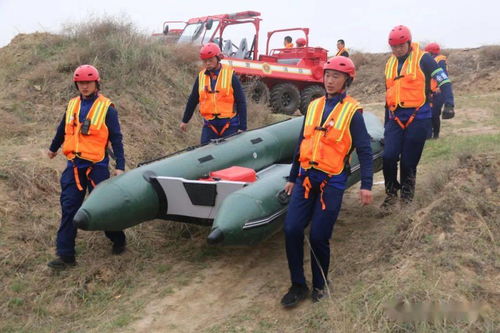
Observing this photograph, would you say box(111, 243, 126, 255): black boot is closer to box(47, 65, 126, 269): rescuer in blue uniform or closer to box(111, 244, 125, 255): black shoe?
box(111, 244, 125, 255): black shoe

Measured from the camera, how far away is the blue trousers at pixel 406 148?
4.77 m

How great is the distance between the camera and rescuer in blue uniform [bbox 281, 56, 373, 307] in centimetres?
330

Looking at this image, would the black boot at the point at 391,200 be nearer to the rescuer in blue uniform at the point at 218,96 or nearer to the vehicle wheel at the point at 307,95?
the rescuer in blue uniform at the point at 218,96

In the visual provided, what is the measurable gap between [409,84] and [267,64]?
7070 mm

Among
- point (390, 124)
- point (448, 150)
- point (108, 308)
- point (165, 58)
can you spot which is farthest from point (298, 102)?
point (108, 308)

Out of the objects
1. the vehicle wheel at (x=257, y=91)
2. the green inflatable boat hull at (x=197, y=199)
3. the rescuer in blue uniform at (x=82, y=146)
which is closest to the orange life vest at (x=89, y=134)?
the rescuer in blue uniform at (x=82, y=146)

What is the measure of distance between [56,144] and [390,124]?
10.2ft

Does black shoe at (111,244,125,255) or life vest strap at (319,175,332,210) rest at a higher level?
life vest strap at (319,175,332,210)

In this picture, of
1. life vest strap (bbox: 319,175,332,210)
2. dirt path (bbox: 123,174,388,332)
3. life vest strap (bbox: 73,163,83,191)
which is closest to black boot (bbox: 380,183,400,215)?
dirt path (bbox: 123,174,388,332)

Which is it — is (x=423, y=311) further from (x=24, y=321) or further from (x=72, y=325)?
(x=24, y=321)

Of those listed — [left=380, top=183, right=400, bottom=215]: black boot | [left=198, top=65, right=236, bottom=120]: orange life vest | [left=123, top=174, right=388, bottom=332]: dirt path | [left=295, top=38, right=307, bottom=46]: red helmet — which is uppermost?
[left=295, top=38, right=307, bottom=46]: red helmet

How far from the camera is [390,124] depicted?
4.93 meters

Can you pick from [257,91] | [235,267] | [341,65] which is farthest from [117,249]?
[257,91]

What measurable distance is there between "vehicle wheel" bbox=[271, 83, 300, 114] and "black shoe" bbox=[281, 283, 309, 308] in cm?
841
